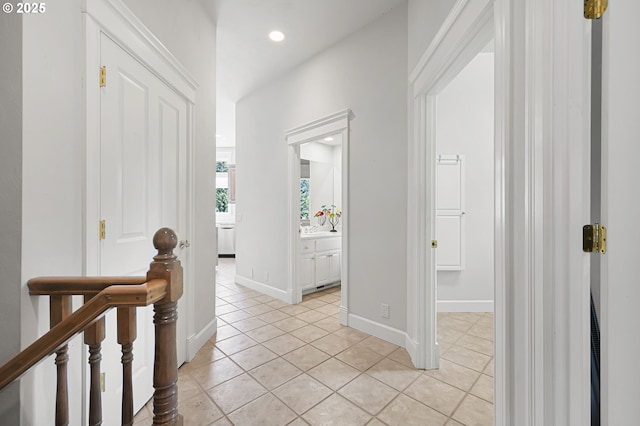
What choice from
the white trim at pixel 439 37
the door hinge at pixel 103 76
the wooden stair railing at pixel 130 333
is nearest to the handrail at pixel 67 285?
the wooden stair railing at pixel 130 333

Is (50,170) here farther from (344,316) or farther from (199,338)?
(344,316)

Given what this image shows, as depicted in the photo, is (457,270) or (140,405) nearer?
(140,405)

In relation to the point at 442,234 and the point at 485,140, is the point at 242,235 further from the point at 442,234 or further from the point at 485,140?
the point at 485,140

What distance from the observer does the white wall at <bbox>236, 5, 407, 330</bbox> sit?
2.51m

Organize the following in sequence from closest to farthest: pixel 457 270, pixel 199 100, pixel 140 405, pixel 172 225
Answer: pixel 140 405 → pixel 172 225 → pixel 199 100 → pixel 457 270

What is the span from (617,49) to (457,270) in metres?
2.79

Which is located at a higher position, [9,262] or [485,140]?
[485,140]

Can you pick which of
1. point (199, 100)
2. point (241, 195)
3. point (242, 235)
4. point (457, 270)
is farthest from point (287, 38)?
point (457, 270)

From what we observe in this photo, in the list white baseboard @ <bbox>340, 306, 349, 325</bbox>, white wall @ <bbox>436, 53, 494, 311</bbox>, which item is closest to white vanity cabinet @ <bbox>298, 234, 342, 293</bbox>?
white baseboard @ <bbox>340, 306, 349, 325</bbox>

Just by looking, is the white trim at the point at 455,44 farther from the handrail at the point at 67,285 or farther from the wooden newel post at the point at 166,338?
the handrail at the point at 67,285

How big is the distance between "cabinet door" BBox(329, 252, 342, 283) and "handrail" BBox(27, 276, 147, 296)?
3491 millimetres

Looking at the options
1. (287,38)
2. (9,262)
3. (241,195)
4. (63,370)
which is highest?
(287,38)

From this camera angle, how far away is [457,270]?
10.9 feet

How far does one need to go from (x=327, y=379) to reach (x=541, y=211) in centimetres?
173
